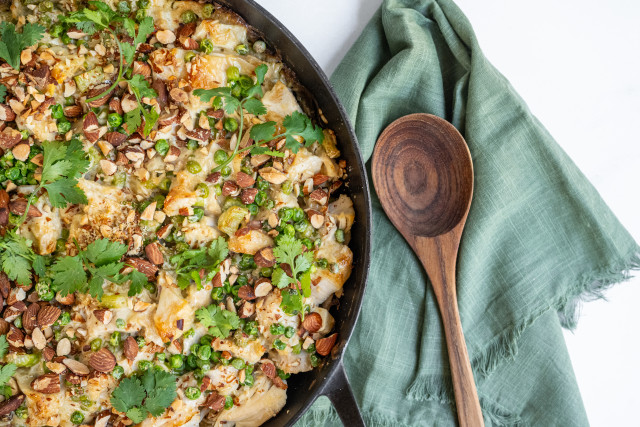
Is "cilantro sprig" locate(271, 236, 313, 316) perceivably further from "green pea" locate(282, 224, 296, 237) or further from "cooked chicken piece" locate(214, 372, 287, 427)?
"cooked chicken piece" locate(214, 372, 287, 427)

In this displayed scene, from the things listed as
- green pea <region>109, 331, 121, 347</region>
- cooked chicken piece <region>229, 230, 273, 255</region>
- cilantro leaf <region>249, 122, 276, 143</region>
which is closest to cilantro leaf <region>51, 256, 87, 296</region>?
green pea <region>109, 331, 121, 347</region>

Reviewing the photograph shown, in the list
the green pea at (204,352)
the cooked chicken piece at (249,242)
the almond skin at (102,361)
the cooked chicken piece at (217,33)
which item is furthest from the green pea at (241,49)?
the almond skin at (102,361)

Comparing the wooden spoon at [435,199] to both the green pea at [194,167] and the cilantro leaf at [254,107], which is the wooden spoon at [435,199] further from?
the green pea at [194,167]

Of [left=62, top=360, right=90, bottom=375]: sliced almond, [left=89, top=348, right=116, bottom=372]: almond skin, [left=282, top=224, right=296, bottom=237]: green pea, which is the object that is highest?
[left=282, top=224, right=296, bottom=237]: green pea

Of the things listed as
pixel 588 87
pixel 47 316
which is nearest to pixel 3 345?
pixel 47 316

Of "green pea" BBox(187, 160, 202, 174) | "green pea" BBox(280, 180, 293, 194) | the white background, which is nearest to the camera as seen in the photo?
"green pea" BBox(187, 160, 202, 174)

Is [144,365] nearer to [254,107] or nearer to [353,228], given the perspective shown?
[353,228]
